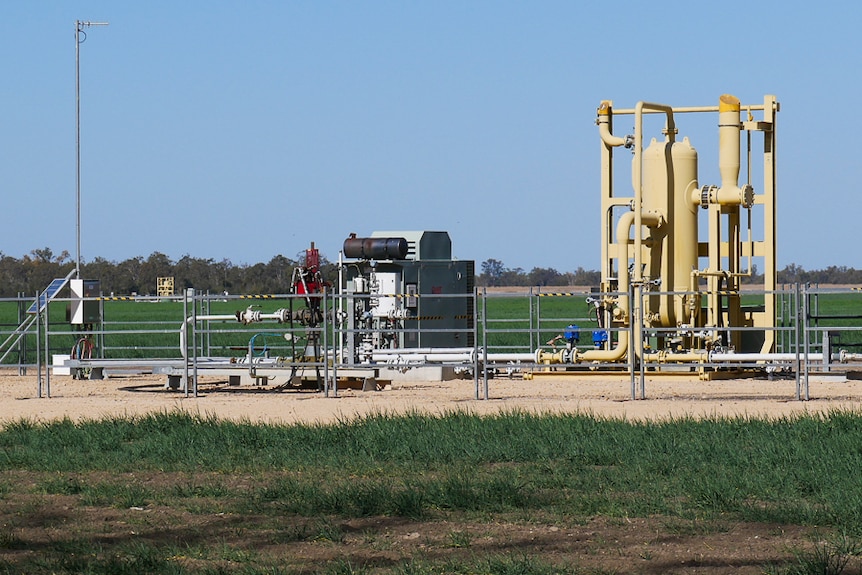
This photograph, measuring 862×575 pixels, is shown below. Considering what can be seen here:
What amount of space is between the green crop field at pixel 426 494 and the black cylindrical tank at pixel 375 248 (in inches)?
403

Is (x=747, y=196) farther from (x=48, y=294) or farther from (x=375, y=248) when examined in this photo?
(x=48, y=294)

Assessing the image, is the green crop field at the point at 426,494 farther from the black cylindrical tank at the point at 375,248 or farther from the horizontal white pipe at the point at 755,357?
the black cylindrical tank at the point at 375,248

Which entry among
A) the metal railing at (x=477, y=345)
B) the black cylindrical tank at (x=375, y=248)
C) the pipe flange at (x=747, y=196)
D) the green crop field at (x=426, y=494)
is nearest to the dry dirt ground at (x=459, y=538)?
the green crop field at (x=426, y=494)

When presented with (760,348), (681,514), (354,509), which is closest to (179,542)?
(354,509)

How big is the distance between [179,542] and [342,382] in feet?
41.8

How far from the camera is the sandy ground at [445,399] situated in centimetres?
1543

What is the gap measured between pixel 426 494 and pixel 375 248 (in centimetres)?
1446

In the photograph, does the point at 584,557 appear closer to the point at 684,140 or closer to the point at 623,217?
the point at 623,217

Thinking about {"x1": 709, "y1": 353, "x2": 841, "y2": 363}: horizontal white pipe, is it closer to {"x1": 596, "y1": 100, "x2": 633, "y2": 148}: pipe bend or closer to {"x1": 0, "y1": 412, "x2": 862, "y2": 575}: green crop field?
{"x1": 596, "y1": 100, "x2": 633, "y2": 148}: pipe bend

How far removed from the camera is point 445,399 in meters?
17.9

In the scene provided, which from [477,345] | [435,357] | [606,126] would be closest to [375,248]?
[435,357]

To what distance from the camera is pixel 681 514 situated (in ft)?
26.8

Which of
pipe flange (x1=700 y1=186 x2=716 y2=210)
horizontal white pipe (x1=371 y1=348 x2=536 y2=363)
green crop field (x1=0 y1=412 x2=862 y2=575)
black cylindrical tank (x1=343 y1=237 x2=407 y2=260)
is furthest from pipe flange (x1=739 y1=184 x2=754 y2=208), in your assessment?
green crop field (x1=0 y1=412 x2=862 y2=575)

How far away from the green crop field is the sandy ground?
2.31 metres
